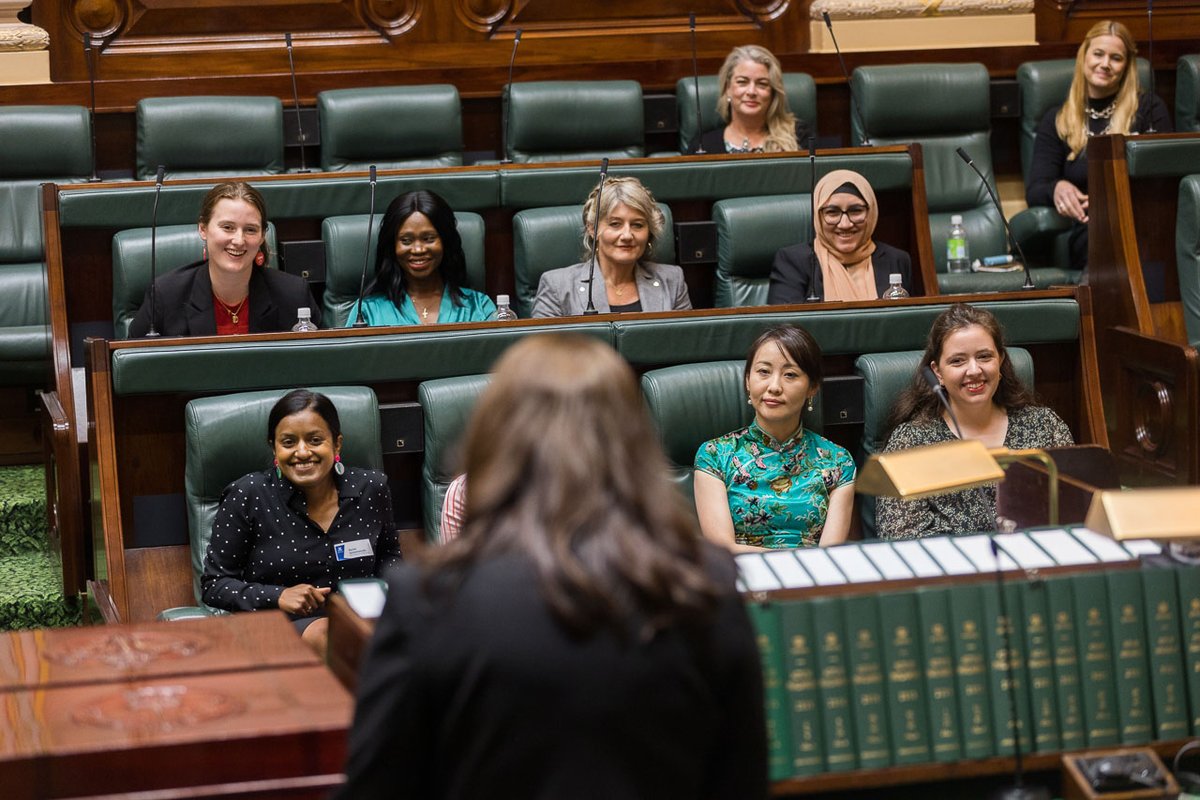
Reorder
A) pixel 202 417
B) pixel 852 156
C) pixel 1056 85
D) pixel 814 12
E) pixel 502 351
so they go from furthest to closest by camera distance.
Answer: pixel 814 12
pixel 1056 85
pixel 852 156
pixel 502 351
pixel 202 417

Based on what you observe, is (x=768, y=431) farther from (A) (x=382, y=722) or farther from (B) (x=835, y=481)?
(A) (x=382, y=722)

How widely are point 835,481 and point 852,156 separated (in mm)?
1092

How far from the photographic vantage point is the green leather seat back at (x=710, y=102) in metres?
3.65

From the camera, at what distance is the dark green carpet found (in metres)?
2.47

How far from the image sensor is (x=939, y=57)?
13.0ft

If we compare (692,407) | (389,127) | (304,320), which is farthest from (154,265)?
(692,407)

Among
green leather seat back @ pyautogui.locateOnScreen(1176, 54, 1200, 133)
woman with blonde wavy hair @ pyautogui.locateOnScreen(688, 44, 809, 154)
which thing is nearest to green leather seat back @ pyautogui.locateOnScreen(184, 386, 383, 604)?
woman with blonde wavy hair @ pyautogui.locateOnScreen(688, 44, 809, 154)

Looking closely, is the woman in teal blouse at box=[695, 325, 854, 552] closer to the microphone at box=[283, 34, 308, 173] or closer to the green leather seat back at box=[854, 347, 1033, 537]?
the green leather seat back at box=[854, 347, 1033, 537]

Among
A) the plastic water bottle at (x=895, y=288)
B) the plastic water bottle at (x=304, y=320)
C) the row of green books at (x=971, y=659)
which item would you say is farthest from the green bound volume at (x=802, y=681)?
the plastic water bottle at (x=895, y=288)

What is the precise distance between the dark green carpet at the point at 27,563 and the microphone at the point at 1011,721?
1.63 m

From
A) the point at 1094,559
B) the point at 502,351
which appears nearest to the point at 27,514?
the point at 502,351

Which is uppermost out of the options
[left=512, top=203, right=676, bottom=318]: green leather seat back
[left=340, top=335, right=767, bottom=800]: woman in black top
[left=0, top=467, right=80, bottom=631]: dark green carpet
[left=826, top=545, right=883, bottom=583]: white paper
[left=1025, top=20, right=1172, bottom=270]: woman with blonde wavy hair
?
[left=1025, top=20, right=1172, bottom=270]: woman with blonde wavy hair

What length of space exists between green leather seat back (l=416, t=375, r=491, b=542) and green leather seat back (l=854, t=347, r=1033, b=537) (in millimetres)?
587

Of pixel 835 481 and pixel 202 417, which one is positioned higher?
pixel 202 417
